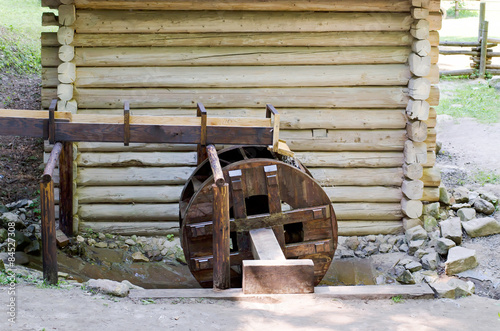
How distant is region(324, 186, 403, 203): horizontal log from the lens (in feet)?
25.7

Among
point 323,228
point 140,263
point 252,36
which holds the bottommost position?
point 140,263

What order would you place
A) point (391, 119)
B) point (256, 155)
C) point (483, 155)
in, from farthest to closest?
1. point (483, 155)
2. point (391, 119)
3. point (256, 155)

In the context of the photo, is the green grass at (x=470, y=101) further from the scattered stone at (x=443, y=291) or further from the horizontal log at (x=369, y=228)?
the scattered stone at (x=443, y=291)

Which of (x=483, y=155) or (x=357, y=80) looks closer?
(x=357, y=80)

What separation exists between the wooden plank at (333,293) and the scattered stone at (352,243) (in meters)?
2.25

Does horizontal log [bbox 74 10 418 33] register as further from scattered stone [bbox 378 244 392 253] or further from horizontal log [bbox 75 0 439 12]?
scattered stone [bbox 378 244 392 253]

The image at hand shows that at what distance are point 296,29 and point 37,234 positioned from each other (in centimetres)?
433

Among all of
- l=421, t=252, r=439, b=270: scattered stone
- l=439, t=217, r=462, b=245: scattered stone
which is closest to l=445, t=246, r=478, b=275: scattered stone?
l=421, t=252, r=439, b=270: scattered stone

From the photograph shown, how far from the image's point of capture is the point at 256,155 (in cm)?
711

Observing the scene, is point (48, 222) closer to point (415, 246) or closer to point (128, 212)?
point (128, 212)

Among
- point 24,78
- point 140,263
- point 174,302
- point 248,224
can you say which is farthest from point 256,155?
point 24,78

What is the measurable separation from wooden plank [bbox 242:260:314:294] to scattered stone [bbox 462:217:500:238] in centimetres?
340

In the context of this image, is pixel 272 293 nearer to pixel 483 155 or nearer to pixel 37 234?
pixel 37 234

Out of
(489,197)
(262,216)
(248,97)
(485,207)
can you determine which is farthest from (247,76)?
(489,197)
